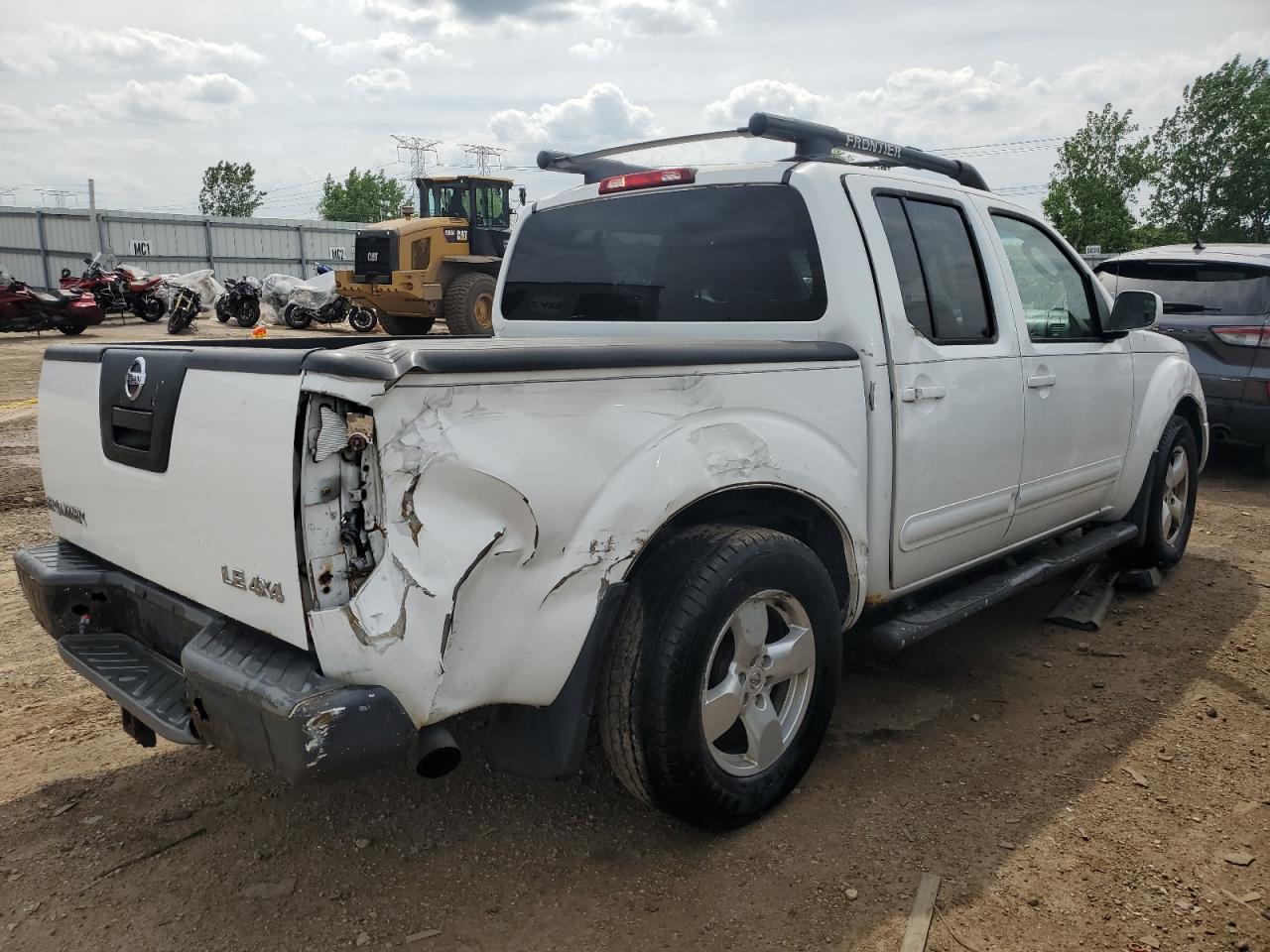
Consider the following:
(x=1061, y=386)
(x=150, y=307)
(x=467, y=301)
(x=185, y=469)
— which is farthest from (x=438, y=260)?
(x=185, y=469)

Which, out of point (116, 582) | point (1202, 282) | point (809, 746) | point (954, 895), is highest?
point (1202, 282)

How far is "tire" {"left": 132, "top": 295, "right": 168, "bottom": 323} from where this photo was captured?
20969 mm

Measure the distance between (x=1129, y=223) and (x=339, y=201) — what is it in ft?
193

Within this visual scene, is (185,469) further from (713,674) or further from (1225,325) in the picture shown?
(1225,325)

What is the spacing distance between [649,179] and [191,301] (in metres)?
17.8

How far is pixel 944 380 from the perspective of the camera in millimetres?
3193

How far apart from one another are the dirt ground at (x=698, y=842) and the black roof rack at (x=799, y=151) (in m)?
2.03

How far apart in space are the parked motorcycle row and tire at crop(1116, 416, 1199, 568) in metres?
17.0

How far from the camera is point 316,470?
1985 millimetres

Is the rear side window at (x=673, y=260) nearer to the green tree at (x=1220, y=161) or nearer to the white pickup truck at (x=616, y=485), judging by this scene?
the white pickup truck at (x=616, y=485)

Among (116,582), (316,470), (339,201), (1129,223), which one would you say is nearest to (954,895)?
(316,470)

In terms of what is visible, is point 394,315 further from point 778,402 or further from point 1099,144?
point 1099,144

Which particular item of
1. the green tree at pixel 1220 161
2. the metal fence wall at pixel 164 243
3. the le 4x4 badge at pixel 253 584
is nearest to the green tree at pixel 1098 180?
the green tree at pixel 1220 161

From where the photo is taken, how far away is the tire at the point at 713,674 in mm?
2400
